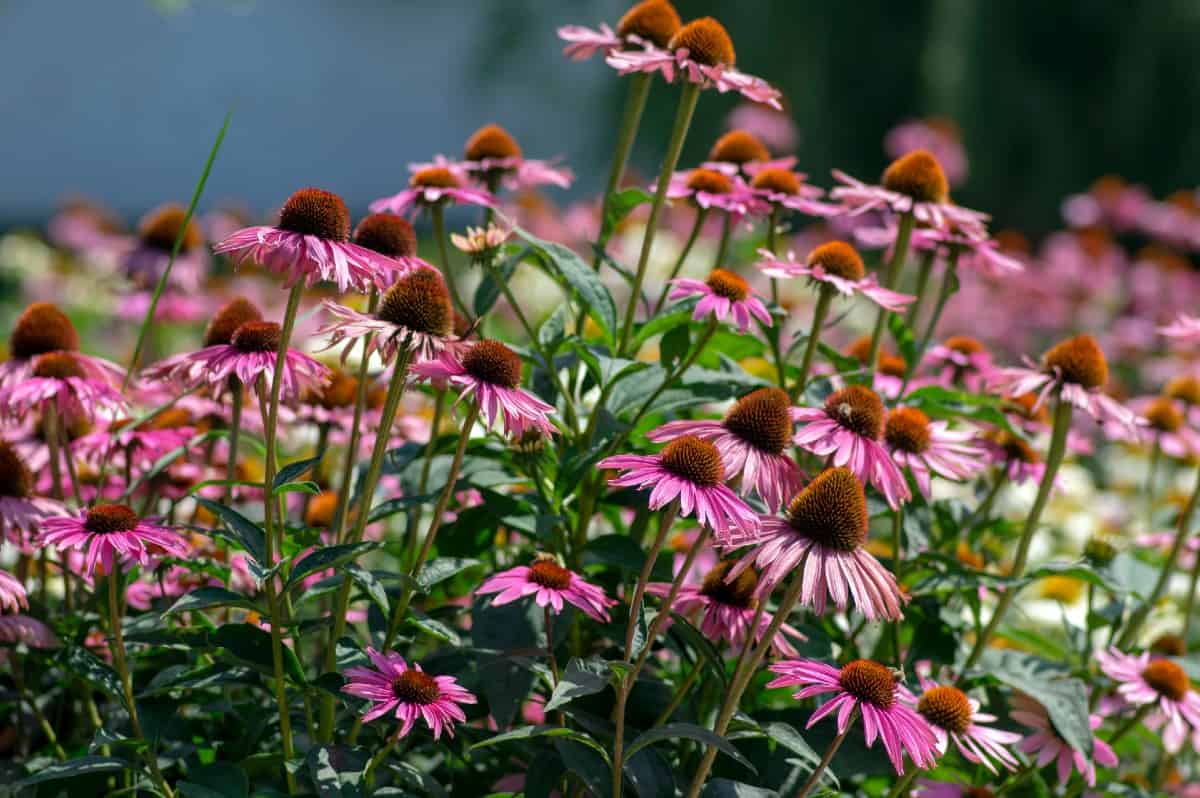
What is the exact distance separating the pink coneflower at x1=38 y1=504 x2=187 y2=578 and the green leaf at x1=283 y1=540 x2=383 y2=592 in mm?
126

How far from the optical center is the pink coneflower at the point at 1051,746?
1.36 m

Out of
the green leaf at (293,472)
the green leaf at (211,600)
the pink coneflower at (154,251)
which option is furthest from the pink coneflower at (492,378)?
the pink coneflower at (154,251)

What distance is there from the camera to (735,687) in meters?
1.03

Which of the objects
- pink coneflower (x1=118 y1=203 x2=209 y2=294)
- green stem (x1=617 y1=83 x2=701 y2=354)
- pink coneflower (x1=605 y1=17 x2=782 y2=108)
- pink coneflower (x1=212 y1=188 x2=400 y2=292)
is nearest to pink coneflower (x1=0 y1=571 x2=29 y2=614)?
pink coneflower (x1=212 y1=188 x2=400 y2=292)

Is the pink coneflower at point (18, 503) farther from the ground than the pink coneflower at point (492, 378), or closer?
closer

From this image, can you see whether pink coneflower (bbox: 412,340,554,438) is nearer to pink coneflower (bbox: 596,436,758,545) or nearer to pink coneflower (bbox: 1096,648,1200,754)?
pink coneflower (bbox: 596,436,758,545)

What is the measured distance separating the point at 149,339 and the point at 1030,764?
249cm

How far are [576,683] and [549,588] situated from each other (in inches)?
4.8

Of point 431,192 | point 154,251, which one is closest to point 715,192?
point 431,192

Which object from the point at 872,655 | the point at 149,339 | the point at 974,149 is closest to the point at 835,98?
the point at 974,149

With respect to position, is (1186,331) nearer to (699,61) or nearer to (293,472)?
(699,61)

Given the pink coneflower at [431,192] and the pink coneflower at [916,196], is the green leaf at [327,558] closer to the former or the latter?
the pink coneflower at [431,192]

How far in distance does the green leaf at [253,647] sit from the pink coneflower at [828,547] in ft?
1.46

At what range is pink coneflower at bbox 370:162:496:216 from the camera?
4.67 ft
